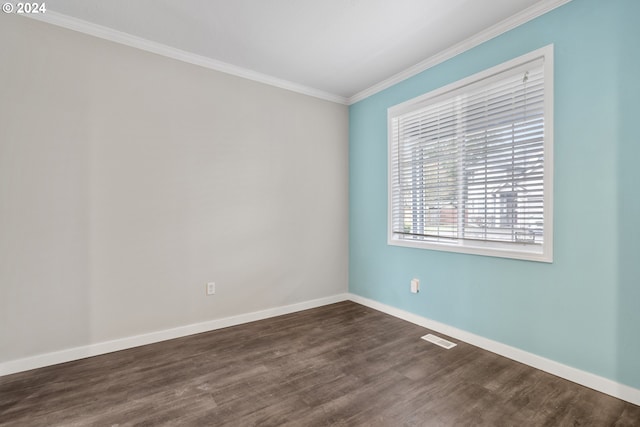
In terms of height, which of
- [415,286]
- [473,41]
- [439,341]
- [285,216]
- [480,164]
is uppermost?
[473,41]

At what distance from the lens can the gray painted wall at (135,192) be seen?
219cm

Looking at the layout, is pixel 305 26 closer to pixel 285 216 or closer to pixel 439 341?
pixel 285 216

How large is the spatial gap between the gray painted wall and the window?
3.98ft

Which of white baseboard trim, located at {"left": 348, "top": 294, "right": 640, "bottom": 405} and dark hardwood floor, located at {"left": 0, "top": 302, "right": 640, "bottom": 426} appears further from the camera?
white baseboard trim, located at {"left": 348, "top": 294, "right": 640, "bottom": 405}

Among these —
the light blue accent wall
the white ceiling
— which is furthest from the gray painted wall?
the light blue accent wall

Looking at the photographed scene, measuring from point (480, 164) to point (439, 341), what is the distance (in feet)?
5.40

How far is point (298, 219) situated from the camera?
3.61 m

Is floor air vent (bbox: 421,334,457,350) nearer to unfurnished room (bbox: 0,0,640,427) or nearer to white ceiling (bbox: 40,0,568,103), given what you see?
unfurnished room (bbox: 0,0,640,427)

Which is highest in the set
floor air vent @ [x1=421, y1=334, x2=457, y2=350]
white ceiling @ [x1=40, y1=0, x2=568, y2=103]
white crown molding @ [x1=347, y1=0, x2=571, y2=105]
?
white ceiling @ [x1=40, y1=0, x2=568, y2=103]

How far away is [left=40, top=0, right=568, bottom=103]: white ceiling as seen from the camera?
85.2 inches

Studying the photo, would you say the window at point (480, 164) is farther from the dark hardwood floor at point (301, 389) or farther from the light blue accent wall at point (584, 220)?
the dark hardwood floor at point (301, 389)

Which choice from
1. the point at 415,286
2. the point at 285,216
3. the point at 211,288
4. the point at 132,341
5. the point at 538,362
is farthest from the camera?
the point at 285,216

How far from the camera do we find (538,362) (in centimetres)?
218

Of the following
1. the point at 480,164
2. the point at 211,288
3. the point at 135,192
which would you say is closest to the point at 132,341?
the point at 211,288
